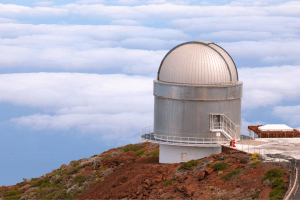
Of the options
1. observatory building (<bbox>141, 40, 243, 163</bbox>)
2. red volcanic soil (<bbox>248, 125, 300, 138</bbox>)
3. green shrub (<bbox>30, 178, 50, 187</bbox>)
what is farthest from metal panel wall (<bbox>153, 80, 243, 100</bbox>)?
green shrub (<bbox>30, 178, 50, 187</bbox>)

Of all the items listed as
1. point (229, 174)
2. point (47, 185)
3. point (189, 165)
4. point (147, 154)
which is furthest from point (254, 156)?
point (47, 185)

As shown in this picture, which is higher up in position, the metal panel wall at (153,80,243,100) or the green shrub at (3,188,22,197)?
the metal panel wall at (153,80,243,100)

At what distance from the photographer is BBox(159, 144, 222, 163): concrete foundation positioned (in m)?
32.7

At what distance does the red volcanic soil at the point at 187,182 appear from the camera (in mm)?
24656

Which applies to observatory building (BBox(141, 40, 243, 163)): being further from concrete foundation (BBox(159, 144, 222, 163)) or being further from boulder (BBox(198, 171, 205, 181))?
boulder (BBox(198, 171, 205, 181))

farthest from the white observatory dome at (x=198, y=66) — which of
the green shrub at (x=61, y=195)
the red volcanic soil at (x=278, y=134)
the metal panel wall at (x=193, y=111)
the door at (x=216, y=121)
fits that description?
the green shrub at (x=61, y=195)

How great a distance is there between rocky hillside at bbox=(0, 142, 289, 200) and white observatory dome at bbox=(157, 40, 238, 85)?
17.3ft

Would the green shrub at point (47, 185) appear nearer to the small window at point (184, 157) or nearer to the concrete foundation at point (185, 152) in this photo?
the concrete foundation at point (185, 152)

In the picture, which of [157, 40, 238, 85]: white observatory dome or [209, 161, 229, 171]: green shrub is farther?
[157, 40, 238, 85]: white observatory dome

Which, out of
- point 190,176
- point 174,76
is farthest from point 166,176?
point 174,76

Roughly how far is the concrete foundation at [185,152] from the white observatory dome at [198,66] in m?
4.69

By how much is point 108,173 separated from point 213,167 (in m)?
10.5

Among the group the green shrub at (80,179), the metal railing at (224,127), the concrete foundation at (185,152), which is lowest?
the green shrub at (80,179)

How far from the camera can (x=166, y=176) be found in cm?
3000
